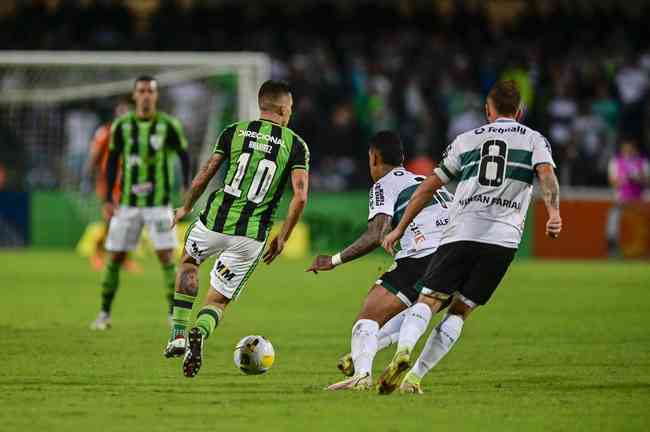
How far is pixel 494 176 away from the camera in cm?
757

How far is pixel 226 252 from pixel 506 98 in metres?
2.30

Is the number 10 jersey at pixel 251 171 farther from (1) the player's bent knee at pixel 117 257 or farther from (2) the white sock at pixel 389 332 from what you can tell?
(1) the player's bent knee at pixel 117 257

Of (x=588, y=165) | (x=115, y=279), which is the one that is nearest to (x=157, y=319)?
(x=115, y=279)

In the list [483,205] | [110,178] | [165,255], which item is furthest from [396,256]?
[110,178]

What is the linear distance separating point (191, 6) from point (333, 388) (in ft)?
70.8

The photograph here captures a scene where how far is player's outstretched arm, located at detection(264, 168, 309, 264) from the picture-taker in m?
8.30

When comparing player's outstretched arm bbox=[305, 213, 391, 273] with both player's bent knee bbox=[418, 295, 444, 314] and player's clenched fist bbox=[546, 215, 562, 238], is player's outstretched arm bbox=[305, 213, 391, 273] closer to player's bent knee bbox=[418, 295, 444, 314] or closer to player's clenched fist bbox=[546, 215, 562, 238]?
player's bent knee bbox=[418, 295, 444, 314]

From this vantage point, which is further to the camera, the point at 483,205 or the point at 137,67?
the point at 137,67

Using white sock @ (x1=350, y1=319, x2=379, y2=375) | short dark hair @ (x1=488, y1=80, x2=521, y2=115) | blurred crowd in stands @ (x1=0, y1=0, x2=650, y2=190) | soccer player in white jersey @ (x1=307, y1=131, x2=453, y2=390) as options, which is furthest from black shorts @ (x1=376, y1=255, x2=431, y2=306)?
blurred crowd in stands @ (x1=0, y1=0, x2=650, y2=190)

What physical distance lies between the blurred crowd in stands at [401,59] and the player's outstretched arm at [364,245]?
16309 millimetres

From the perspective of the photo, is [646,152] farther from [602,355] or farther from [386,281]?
[386,281]

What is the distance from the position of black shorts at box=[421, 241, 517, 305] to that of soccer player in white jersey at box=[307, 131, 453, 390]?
0.37 meters

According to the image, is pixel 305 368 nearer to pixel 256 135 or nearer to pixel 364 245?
pixel 364 245

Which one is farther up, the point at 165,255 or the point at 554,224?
the point at 165,255
